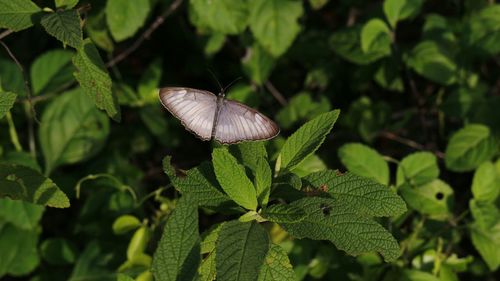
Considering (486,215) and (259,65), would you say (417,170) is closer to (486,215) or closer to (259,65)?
(486,215)

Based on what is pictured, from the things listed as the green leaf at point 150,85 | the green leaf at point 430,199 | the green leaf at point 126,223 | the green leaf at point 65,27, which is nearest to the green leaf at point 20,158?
the green leaf at point 126,223

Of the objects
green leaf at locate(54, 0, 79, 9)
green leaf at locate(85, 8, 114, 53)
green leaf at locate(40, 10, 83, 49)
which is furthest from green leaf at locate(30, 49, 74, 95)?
green leaf at locate(40, 10, 83, 49)

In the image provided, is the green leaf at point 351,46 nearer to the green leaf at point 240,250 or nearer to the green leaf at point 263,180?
the green leaf at point 263,180

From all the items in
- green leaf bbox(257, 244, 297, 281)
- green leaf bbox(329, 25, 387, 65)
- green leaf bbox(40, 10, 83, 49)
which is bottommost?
green leaf bbox(329, 25, 387, 65)

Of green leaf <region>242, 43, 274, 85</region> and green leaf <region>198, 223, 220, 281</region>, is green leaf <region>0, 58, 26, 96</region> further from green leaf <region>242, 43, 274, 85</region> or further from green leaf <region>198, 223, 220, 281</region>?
green leaf <region>198, 223, 220, 281</region>

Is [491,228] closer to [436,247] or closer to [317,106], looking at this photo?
[436,247]

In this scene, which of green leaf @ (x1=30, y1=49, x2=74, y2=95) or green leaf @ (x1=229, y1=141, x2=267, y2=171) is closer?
green leaf @ (x1=229, y1=141, x2=267, y2=171)
